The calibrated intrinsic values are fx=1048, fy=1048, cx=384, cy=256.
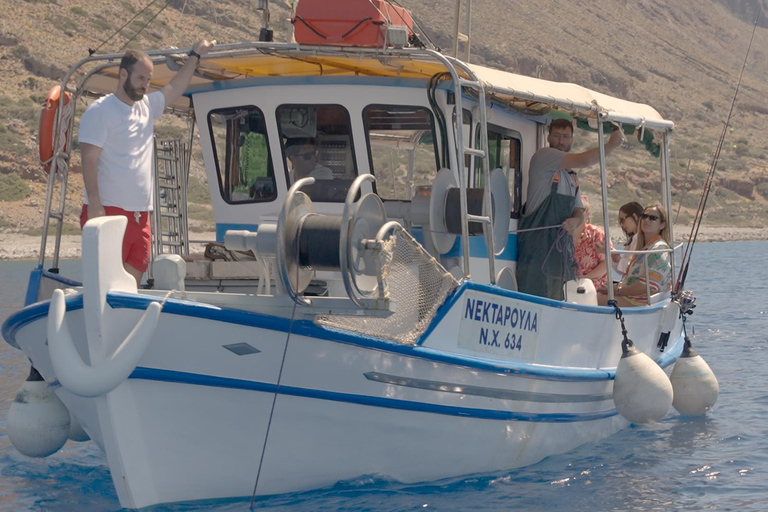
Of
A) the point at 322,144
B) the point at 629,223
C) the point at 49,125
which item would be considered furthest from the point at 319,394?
the point at 629,223

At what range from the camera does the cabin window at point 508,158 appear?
28.6 ft

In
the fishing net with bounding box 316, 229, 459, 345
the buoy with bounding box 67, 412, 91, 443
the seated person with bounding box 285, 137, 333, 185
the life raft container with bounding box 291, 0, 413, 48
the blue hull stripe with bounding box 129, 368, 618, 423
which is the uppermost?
the life raft container with bounding box 291, 0, 413, 48

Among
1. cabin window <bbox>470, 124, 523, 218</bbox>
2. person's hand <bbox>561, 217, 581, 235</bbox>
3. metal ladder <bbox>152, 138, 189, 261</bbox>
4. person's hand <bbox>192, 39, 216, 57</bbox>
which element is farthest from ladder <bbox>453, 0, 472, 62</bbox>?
metal ladder <bbox>152, 138, 189, 261</bbox>

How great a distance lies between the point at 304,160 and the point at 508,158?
1.99 metres

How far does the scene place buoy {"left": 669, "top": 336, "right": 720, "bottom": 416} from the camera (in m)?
10.1

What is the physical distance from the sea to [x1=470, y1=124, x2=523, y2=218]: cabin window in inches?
87.8

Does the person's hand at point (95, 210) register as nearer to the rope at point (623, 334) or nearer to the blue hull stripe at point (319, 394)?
the blue hull stripe at point (319, 394)

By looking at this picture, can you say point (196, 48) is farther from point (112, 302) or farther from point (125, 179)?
point (112, 302)

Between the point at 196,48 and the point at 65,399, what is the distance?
2564 mm

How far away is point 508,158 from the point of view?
914 centimetres

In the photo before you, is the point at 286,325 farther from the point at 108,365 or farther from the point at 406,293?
the point at 108,365

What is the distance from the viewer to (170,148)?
9.38 metres

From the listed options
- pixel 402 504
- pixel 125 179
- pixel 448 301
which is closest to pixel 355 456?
pixel 402 504

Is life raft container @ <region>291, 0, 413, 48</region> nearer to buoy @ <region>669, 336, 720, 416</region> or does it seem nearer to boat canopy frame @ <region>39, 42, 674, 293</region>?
boat canopy frame @ <region>39, 42, 674, 293</region>
